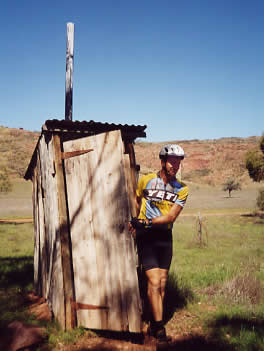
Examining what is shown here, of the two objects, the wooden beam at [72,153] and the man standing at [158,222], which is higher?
the wooden beam at [72,153]

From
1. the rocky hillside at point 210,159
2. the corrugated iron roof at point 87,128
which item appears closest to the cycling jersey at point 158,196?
the corrugated iron roof at point 87,128

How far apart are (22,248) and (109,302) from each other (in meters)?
7.27

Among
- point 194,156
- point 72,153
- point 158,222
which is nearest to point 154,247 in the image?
point 158,222

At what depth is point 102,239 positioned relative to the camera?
367cm

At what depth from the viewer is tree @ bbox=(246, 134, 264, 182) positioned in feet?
66.9

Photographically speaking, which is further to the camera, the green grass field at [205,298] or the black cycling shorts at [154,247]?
the green grass field at [205,298]

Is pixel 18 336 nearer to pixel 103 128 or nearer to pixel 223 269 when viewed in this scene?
pixel 103 128

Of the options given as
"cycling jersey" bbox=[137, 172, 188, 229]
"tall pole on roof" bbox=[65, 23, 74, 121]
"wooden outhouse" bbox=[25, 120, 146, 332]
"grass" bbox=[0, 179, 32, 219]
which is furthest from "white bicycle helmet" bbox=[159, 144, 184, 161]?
"grass" bbox=[0, 179, 32, 219]

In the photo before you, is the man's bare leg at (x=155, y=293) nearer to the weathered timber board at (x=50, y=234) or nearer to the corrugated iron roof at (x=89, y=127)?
the weathered timber board at (x=50, y=234)

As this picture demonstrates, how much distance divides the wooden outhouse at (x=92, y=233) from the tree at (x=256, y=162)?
18344 mm

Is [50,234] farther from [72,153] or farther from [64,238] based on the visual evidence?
[72,153]

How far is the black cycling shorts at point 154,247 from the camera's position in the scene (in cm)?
347

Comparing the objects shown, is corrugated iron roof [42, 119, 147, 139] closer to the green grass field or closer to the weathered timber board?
the weathered timber board

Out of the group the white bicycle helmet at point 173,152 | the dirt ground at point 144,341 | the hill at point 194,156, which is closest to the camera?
the dirt ground at point 144,341
